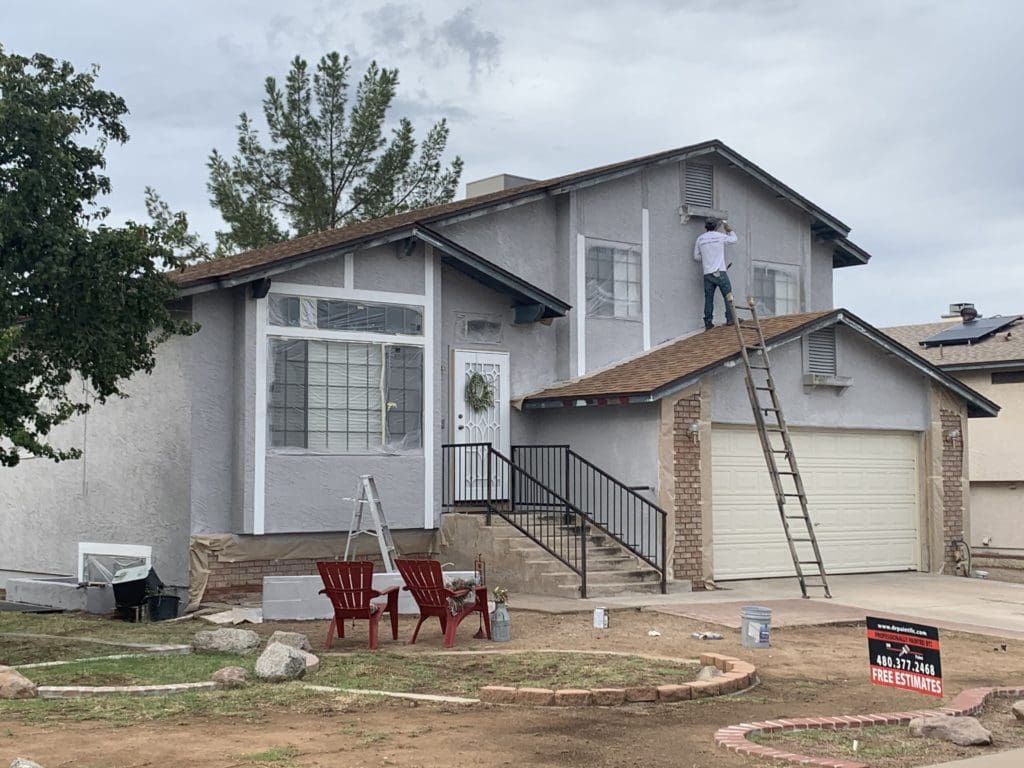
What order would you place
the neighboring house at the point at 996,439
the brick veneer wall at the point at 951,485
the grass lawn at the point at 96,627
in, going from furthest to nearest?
the neighboring house at the point at 996,439 < the brick veneer wall at the point at 951,485 < the grass lawn at the point at 96,627

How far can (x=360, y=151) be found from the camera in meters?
36.2

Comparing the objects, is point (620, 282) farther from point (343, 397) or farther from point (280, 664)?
point (280, 664)

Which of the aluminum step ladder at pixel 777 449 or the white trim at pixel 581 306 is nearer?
the aluminum step ladder at pixel 777 449

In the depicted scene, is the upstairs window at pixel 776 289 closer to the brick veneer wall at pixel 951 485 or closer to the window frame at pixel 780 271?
the window frame at pixel 780 271

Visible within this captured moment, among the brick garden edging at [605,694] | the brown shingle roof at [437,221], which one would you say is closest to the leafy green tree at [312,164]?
the brown shingle roof at [437,221]

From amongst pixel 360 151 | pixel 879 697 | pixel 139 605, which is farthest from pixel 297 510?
pixel 360 151

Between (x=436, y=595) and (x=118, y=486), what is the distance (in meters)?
7.10

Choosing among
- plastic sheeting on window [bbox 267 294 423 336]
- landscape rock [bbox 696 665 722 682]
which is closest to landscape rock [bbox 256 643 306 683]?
landscape rock [bbox 696 665 722 682]

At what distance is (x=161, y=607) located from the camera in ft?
49.9

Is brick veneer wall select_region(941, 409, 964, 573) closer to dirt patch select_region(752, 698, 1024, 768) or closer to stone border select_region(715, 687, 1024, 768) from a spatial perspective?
stone border select_region(715, 687, 1024, 768)

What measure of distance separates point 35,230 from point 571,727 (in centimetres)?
754

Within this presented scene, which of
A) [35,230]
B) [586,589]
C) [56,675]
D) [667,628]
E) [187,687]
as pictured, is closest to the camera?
[187,687]

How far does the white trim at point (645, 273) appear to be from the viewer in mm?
20922

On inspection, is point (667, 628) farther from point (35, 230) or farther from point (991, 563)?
point (991, 563)
